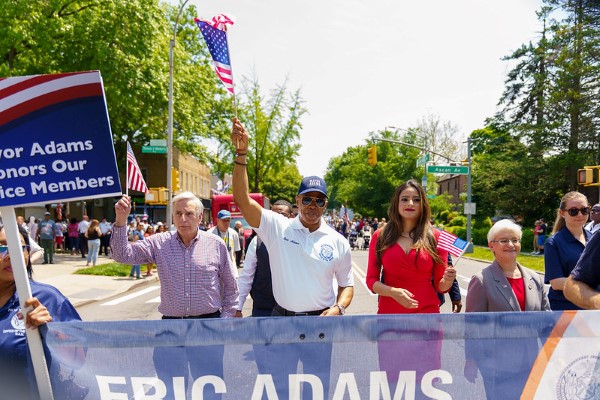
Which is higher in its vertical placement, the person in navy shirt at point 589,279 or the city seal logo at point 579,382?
the person in navy shirt at point 589,279

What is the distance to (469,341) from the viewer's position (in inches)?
128

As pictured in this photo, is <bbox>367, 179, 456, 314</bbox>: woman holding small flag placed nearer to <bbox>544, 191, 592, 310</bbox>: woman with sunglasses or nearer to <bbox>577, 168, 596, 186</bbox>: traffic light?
<bbox>544, 191, 592, 310</bbox>: woman with sunglasses

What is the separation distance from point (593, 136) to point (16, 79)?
4125cm

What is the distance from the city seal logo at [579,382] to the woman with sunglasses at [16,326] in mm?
2528

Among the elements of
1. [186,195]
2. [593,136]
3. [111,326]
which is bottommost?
[111,326]

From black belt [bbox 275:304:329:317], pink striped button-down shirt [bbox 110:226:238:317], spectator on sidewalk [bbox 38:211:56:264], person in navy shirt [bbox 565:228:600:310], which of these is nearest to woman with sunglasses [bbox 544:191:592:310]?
person in navy shirt [bbox 565:228:600:310]

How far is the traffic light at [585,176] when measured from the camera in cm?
1482

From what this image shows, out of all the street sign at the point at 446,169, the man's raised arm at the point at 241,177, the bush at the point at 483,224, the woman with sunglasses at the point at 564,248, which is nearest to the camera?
the man's raised arm at the point at 241,177

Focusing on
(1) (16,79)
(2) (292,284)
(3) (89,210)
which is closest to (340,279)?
(2) (292,284)

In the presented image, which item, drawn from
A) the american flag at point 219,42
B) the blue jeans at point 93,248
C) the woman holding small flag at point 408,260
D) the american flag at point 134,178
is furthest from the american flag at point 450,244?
the blue jeans at point 93,248

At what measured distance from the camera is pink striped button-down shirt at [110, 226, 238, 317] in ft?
14.8

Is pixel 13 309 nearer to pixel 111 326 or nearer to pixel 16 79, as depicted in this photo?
pixel 111 326

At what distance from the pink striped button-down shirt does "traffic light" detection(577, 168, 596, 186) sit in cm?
1254

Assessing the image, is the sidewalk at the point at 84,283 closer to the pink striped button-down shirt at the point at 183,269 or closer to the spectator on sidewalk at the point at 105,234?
the spectator on sidewalk at the point at 105,234
